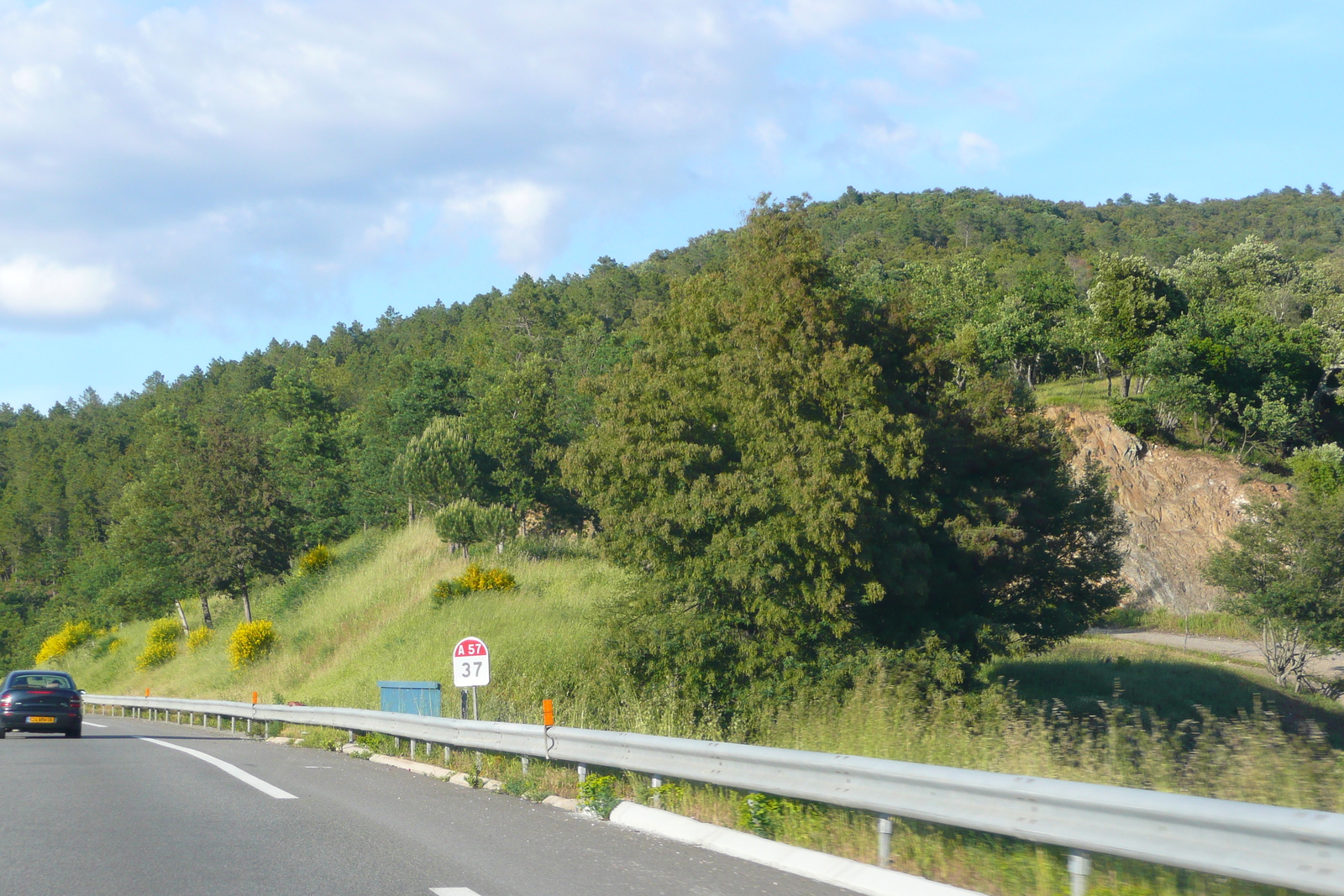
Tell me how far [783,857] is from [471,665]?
7.60 m

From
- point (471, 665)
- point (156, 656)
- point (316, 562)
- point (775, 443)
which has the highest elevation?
point (775, 443)

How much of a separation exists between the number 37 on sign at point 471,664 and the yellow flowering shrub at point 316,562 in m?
33.8

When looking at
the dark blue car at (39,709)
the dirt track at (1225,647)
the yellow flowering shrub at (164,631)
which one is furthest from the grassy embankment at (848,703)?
the dark blue car at (39,709)

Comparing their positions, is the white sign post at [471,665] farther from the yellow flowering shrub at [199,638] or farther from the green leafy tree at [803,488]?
the yellow flowering shrub at [199,638]

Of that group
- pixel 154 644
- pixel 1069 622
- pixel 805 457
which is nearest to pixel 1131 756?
pixel 805 457

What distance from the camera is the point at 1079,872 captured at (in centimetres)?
521

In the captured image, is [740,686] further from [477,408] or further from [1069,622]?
[477,408]

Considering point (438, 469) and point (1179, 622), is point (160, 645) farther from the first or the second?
point (1179, 622)

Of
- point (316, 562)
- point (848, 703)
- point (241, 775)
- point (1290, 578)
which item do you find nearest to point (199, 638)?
point (316, 562)

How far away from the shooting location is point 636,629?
81.1 ft

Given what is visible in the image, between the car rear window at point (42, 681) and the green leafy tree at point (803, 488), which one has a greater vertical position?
the green leafy tree at point (803, 488)

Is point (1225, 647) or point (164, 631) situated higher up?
point (164, 631)

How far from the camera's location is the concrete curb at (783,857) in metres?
Result: 5.93

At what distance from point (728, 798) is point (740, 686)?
1624cm
